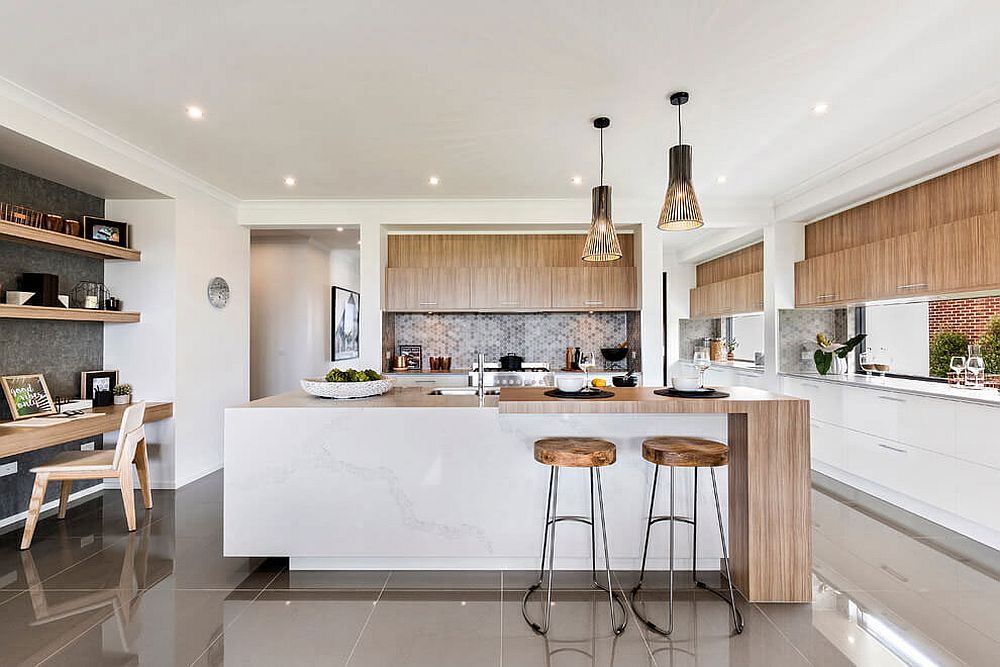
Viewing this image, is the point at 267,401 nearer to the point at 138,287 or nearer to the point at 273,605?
the point at 273,605

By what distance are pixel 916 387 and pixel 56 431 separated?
5.84 m

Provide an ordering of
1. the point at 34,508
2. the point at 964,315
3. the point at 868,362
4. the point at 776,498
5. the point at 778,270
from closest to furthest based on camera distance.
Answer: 1. the point at 776,498
2. the point at 34,508
3. the point at 964,315
4. the point at 868,362
5. the point at 778,270

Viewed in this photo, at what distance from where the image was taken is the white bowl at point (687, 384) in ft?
8.59

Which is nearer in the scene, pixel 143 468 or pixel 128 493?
pixel 128 493

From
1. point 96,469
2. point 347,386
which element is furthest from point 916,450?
point 96,469

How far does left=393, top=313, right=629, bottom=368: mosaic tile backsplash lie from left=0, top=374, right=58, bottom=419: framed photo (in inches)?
122

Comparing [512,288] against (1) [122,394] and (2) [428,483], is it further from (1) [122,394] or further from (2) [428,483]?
(1) [122,394]

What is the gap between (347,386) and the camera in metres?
2.95

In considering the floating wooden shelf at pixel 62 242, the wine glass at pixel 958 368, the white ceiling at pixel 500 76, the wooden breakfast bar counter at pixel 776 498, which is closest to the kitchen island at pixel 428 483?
the wooden breakfast bar counter at pixel 776 498

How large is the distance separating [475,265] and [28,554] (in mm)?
4245

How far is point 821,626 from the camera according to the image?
89.7 inches

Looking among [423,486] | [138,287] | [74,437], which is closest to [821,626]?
[423,486]

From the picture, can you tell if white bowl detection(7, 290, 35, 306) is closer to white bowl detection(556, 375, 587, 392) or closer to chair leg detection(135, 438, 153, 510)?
chair leg detection(135, 438, 153, 510)

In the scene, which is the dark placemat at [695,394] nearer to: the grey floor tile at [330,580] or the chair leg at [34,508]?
the grey floor tile at [330,580]
